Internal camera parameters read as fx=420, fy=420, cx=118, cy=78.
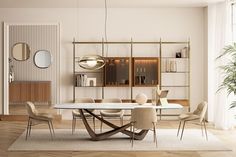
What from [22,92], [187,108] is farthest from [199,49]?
[22,92]

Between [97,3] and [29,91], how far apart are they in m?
4.49

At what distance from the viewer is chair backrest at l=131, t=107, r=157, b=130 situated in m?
Answer: 6.96

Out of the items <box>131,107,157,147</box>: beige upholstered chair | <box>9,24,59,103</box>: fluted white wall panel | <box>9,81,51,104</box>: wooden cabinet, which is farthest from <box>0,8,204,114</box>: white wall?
<box>131,107,157,147</box>: beige upholstered chair

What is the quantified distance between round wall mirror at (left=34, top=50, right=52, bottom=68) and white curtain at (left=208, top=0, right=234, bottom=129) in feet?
13.8

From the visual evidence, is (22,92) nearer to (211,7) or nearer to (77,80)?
(77,80)

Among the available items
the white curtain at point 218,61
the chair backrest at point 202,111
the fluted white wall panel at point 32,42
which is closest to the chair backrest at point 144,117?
the chair backrest at point 202,111

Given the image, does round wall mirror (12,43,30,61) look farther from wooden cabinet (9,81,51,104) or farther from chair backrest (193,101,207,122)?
chair backrest (193,101,207,122)

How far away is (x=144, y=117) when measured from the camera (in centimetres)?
697

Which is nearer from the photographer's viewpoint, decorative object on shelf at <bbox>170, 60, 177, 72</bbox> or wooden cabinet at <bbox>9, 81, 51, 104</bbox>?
decorative object on shelf at <bbox>170, 60, 177, 72</bbox>

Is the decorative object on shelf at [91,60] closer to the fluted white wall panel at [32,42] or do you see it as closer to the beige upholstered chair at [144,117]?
the beige upholstered chair at [144,117]

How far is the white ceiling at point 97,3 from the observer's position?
367 inches

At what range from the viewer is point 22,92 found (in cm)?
1282

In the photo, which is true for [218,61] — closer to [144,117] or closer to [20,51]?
[144,117]

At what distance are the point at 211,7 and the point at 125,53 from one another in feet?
7.69
